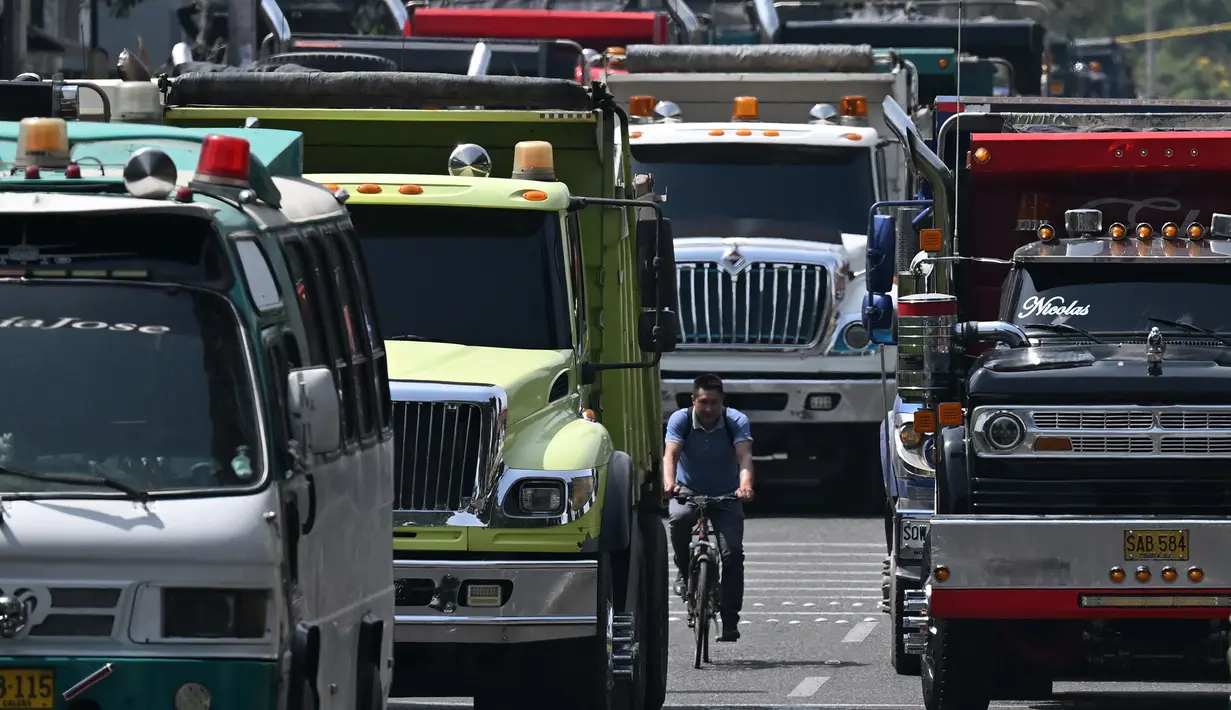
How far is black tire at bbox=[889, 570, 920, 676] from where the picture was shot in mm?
13445

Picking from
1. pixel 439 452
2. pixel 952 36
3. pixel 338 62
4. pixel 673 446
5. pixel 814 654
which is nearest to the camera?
pixel 439 452

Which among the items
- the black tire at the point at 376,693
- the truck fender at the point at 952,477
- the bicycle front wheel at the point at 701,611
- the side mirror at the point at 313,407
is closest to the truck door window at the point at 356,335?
the black tire at the point at 376,693

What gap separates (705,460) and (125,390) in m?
8.72

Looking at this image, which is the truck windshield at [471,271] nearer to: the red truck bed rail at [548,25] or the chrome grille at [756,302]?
the chrome grille at [756,302]

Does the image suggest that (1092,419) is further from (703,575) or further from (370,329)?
(703,575)

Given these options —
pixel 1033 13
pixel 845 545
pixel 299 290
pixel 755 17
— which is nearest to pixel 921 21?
pixel 755 17

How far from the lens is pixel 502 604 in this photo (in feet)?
35.1

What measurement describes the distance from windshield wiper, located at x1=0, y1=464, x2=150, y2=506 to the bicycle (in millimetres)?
7437

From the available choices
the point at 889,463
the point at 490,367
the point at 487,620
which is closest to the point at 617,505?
the point at 487,620

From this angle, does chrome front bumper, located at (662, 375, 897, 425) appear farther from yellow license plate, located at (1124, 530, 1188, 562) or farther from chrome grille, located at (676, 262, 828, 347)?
yellow license plate, located at (1124, 530, 1188, 562)

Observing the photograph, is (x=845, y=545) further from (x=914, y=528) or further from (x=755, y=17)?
(x=755, y=17)

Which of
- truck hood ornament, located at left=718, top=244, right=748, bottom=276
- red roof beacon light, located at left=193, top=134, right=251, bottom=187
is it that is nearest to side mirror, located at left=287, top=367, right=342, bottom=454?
red roof beacon light, located at left=193, top=134, right=251, bottom=187

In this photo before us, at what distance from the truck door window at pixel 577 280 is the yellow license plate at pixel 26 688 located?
505cm

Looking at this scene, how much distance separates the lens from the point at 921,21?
1249 inches
